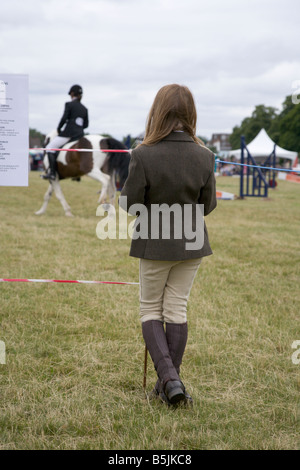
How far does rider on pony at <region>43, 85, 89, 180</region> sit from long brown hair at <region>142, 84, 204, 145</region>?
299 inches

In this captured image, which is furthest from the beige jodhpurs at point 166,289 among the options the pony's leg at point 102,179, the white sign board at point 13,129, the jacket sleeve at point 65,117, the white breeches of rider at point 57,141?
the white breeches of rider at point 57,141

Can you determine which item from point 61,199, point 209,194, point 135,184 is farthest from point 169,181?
point 61,199

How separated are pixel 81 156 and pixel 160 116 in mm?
7856

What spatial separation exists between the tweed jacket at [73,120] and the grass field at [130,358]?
380cm

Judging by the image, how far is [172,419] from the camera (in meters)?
2.54

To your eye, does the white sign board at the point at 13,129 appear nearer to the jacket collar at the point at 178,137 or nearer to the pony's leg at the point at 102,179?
the jacket collar at the point at 178,137

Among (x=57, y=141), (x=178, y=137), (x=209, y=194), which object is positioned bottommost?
Result: (x=209, y=194)

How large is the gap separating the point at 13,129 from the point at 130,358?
1778mm

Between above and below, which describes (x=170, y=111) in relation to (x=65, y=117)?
below

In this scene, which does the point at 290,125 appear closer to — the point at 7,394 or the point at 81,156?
the point at 81,156

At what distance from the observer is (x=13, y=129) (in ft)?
11.3

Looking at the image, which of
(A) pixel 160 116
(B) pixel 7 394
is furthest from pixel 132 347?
(A) pixel 160 116

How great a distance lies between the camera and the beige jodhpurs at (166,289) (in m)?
2.72

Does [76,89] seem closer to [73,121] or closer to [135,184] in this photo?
[73,121]
